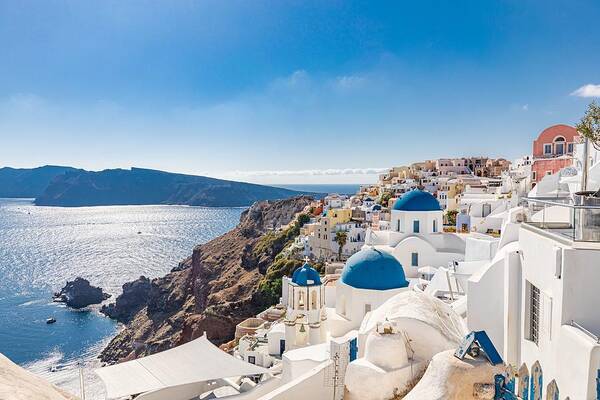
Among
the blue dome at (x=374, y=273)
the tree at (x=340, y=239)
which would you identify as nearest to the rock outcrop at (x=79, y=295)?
the tree at (x=340, y=239)

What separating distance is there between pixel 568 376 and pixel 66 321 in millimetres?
61576

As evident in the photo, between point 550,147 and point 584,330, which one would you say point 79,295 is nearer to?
point 550,147

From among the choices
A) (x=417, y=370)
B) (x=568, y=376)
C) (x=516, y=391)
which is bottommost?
(x=417, y=370)

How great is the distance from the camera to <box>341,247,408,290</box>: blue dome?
17.0 metres

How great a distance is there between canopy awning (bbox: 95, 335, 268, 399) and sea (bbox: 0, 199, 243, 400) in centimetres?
249

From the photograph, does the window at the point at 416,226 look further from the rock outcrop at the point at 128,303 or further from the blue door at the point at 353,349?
the rock outcrop at the point at 128,303

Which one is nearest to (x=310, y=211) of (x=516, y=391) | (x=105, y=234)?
(x=516, y=391)

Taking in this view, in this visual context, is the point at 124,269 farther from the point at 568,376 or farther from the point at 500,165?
the point at 568,376

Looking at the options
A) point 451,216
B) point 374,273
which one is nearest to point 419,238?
point 374,273

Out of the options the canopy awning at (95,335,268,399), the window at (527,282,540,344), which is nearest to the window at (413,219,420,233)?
the canopy awning at (95,335,268,399)

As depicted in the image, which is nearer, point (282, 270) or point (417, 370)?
point (417, 370)

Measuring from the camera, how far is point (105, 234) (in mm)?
127438

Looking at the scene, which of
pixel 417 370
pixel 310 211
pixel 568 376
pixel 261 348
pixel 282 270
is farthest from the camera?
pixel 310 211

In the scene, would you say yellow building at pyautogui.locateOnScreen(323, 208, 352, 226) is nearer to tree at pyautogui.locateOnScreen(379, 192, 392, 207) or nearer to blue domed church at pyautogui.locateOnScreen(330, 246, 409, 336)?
tree at pyautogui.locateOnScreen(379, 192, 392, 207)
